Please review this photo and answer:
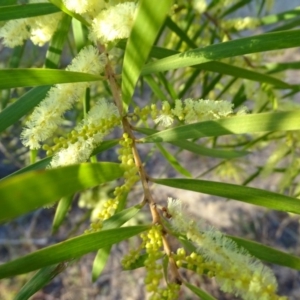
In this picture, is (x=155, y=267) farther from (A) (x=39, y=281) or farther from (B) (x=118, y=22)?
(B) (x=118, y=22)

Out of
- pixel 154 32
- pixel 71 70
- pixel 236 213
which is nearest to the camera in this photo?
pixel 154 32

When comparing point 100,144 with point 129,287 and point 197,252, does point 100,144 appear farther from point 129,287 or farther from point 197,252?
point 129,287

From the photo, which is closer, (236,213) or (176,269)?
(176,269)

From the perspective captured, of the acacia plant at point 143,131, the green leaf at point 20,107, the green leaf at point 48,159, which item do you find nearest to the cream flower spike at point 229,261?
the acacia plant at point 143,131

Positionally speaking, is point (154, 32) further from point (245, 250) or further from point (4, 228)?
point (4, 228)

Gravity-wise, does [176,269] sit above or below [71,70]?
below

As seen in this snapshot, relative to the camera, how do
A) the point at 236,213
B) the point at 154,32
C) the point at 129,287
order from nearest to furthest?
the point at 154,32 → the point at 129,287 → the point at 236,213

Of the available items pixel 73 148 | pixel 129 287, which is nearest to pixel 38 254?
pixel 73 148

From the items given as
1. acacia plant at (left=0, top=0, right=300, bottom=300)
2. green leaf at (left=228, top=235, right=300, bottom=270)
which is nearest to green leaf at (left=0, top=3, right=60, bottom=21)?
acacia plant at (left=0, top=0, right=300, bottom=300)

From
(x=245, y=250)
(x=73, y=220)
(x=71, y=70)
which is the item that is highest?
(x=71, y=70)
